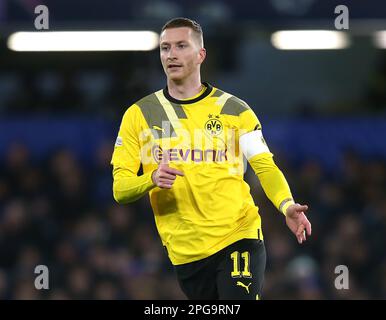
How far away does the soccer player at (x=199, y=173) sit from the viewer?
572 cm

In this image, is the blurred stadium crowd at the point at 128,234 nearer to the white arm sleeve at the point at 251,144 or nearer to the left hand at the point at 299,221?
the white arm sleeve at the point at 251,144

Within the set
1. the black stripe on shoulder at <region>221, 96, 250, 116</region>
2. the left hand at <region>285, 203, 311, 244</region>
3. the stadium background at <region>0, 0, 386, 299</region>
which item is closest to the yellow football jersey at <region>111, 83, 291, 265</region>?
the black stripe on shoulder at <region>221, 96, 250, 116</region>

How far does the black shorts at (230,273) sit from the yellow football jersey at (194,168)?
5 cm

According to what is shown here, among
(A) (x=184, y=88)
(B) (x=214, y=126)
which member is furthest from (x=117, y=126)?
(B) (x=214, y=126)

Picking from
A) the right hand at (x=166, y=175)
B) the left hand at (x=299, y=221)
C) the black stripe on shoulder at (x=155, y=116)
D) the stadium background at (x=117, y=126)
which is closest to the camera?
the right hand at (x=166, y=175)

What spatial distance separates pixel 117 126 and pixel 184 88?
263 inches

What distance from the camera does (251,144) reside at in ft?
18.9

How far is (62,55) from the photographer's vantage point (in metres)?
13.1

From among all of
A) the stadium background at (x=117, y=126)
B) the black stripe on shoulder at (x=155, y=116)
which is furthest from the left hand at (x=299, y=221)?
the stadium background at (x=117, y=126)

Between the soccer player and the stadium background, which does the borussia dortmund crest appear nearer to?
the soccer player

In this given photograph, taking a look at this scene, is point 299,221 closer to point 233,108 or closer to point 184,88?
point 233,108
